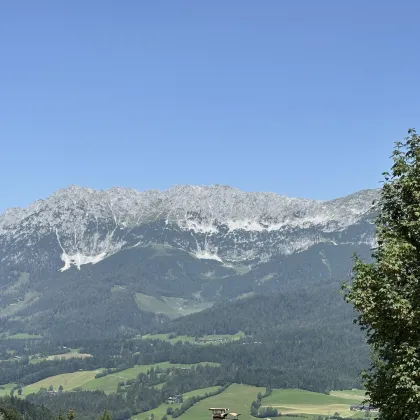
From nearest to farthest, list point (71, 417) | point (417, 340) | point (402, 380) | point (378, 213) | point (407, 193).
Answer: point (402, 380) → point (417, 340) → point (407, 193) → point (378, 213) → point (71, 417)

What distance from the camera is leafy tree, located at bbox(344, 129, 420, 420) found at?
32.0 meters

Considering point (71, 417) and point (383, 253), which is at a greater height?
point (383, 253)

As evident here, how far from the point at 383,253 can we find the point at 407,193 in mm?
4167

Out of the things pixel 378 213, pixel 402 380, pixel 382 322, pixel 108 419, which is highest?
pixel 378 213

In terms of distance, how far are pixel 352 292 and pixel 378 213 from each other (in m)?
7.10

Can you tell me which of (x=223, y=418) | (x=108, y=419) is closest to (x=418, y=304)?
(x=223, y=418)

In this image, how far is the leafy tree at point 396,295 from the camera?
31969 mm

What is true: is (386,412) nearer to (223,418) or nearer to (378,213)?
(223,418)

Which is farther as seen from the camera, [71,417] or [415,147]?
[71,417]

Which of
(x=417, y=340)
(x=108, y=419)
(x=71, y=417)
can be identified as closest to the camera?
(x=417, y=340)

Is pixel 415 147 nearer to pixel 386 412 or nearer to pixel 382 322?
pixel 382 322

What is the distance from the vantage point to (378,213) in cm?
3981

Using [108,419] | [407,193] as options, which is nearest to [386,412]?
[407,193]

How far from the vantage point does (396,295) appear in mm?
32375
